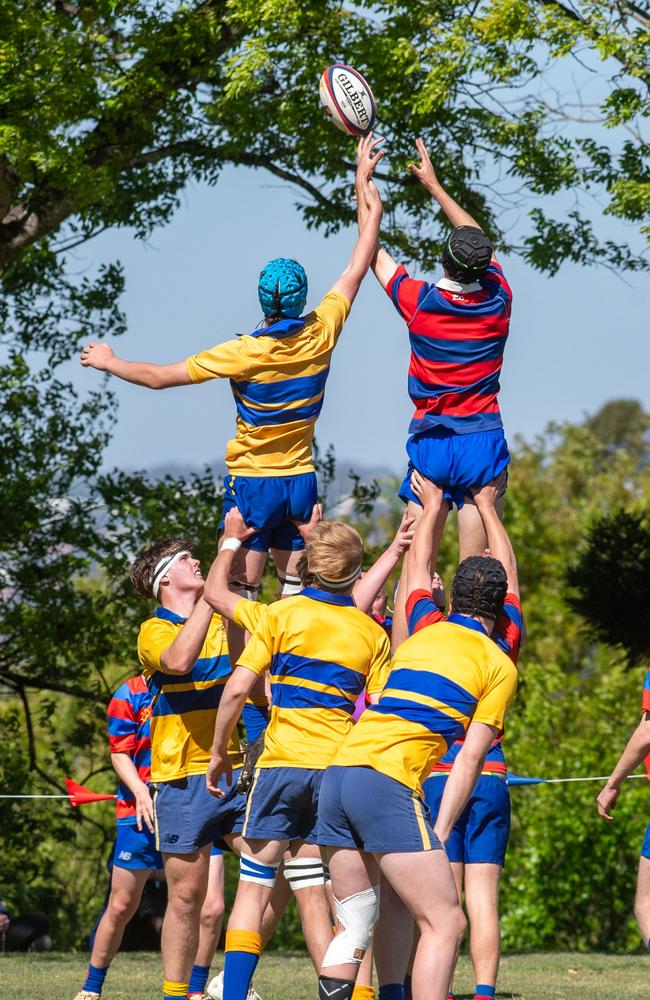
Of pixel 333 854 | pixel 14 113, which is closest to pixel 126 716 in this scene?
pixel 333 854

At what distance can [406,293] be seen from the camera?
6.68 m

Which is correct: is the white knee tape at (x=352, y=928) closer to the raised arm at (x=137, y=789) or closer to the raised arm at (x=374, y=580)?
the raised arm at (x=374, y=580)

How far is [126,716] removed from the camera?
766cm

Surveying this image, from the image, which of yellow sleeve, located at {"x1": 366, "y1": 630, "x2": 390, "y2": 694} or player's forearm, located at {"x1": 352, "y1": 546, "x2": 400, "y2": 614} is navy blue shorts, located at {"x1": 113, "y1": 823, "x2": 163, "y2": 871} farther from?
yellow sleeve, located at {"x1": 366, "y1": 630, "x2": 390, "y2": 694}

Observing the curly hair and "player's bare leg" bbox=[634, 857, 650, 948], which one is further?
"player's bare leg" bbox=[634, 857, 650, 948]

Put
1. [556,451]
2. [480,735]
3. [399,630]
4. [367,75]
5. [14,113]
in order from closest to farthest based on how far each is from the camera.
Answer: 1. [480,735]
2. [399,630]
3. [14,113]
4. [367,75]
5. [556,451]

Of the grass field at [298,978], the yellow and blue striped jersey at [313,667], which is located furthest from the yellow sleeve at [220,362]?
the grass field at [298,978]

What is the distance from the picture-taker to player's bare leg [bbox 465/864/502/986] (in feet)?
19.4

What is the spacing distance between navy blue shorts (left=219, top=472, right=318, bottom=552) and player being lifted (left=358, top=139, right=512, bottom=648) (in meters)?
0.53

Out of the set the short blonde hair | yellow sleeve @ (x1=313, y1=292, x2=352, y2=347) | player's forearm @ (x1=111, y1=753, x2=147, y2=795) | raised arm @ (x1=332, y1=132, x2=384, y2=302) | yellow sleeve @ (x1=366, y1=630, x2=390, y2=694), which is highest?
raised arm @ (x1=332, y1=132, x2=384, y2=302)

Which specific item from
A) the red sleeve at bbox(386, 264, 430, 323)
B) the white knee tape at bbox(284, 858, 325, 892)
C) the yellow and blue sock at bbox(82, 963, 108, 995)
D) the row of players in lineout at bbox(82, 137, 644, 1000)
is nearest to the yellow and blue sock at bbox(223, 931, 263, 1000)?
the white knee tape at bbox(284, 858, 325, 892)

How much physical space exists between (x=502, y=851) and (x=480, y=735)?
146 centimetres

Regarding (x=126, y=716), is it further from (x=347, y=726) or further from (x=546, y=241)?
(x=546, y=241)

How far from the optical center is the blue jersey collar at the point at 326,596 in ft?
17.3
